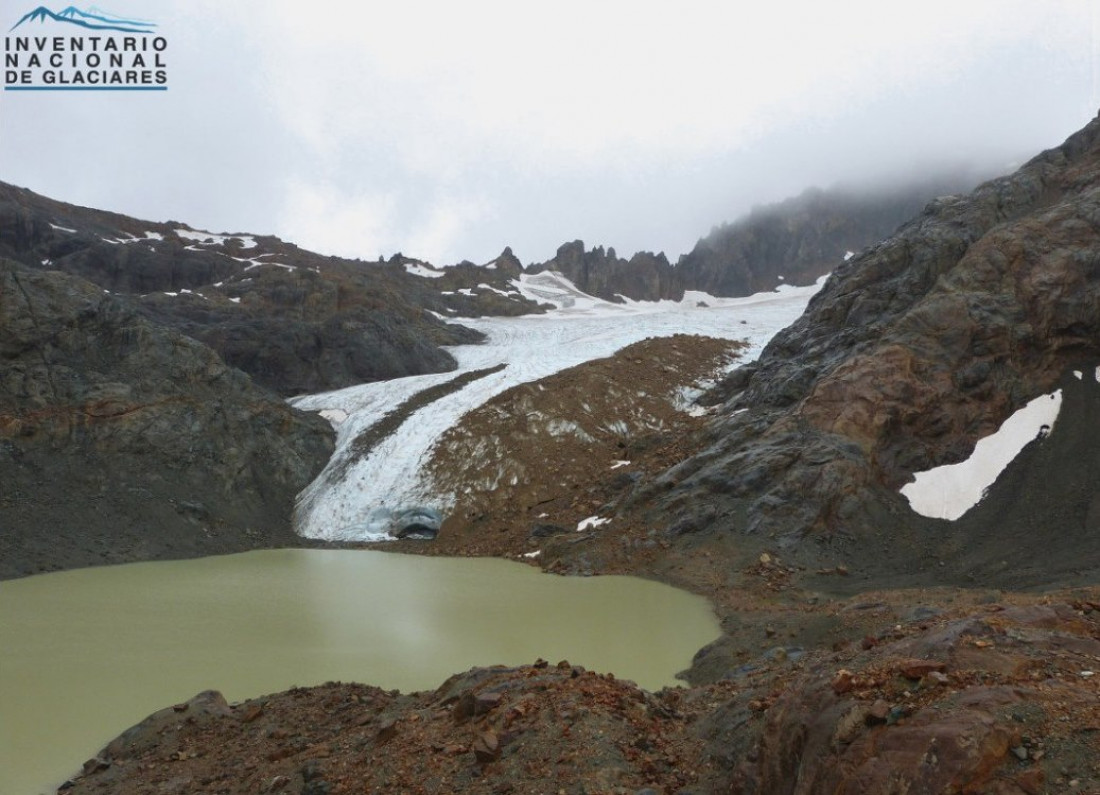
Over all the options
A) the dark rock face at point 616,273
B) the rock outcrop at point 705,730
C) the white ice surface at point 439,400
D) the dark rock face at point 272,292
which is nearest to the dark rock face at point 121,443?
the white ice surface at point 439,400

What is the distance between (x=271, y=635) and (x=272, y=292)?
52477 mm

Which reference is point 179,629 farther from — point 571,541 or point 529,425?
point 529,425

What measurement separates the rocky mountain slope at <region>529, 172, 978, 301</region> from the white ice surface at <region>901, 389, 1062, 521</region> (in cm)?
8825

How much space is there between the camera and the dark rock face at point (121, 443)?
24047 millimetres

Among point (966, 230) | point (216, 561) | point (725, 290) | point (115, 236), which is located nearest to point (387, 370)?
point (216, 561)

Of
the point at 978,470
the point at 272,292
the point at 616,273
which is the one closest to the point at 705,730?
the point at 978,470

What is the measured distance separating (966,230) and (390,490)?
93.1ft

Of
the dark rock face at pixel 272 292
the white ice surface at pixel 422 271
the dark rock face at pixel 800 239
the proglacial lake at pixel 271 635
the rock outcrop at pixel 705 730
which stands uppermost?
the dark rock face at pixel 800 239

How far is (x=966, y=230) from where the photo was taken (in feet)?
99.2

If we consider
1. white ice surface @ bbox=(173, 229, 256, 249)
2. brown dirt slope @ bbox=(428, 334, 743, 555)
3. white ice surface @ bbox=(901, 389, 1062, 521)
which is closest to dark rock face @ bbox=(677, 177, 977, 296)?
white ice surface @ bbox=(173, 229, 256, 249)

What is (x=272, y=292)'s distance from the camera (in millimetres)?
60938

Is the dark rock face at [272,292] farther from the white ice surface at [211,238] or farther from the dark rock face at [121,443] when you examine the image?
the dark rock face at [121,443]

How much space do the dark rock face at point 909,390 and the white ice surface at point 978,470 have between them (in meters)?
0.37

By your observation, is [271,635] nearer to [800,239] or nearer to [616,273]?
[616,273]
